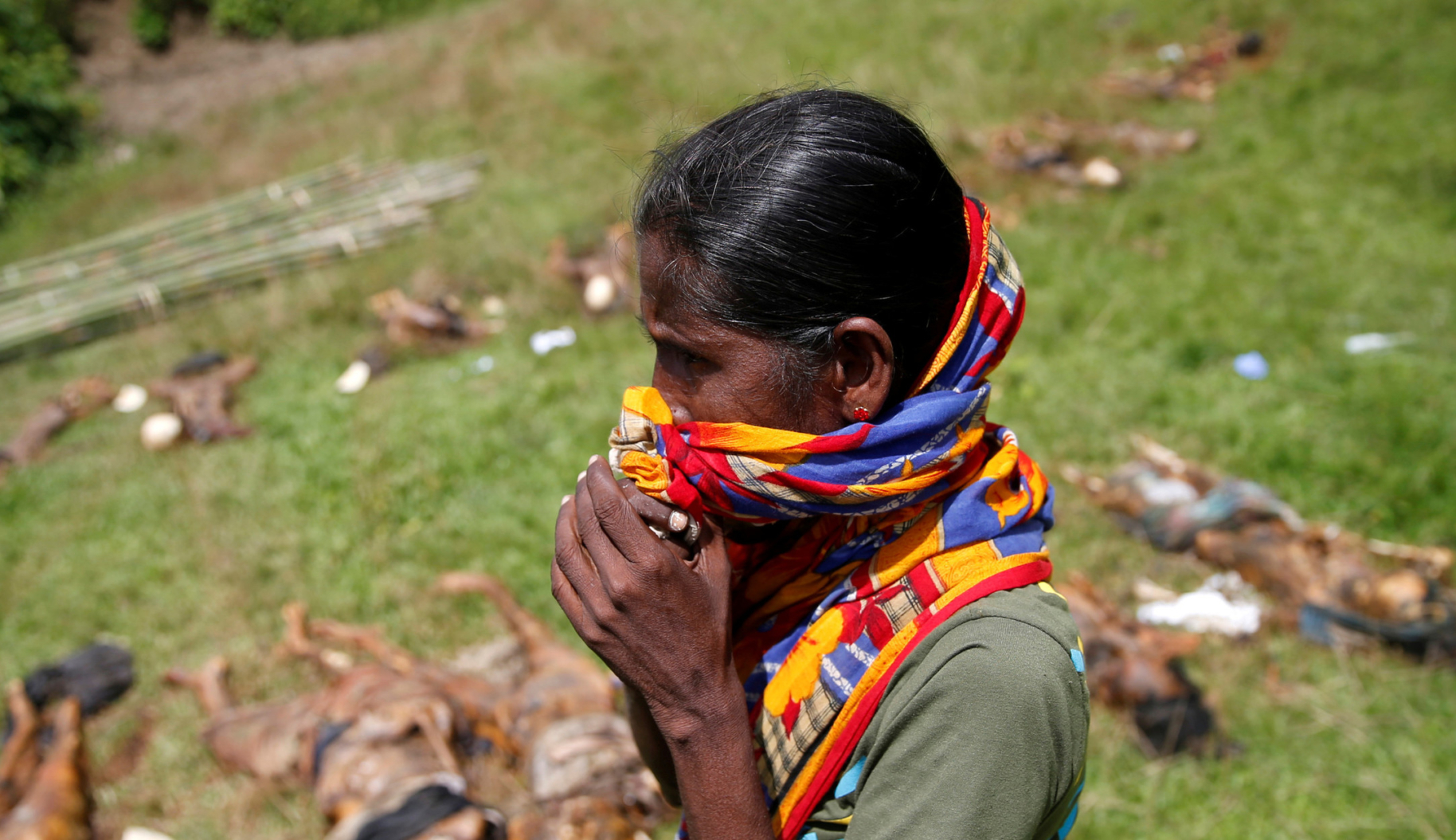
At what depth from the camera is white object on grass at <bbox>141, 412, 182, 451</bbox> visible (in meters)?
6.17

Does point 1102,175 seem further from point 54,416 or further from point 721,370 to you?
point 54,416

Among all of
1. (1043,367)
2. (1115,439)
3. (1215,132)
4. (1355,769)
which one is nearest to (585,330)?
(1043,367)

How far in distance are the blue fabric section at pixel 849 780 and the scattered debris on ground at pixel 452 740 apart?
1.94 m

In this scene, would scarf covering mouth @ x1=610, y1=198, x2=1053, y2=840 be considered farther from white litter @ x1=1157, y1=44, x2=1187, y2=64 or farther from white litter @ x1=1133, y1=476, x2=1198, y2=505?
white litter @ x1=1157, y1=44, x2=1187, y2=64

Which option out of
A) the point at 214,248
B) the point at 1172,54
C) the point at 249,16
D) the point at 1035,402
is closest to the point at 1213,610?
the point at 1035,402

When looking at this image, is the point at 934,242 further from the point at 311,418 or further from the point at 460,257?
the point at 460,257

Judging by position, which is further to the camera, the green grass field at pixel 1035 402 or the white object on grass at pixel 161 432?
the white object on grass at pixel 161 432

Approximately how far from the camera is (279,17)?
15258mm

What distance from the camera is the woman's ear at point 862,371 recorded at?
1.32 m

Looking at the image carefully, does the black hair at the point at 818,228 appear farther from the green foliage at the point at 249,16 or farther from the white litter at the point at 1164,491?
the green foliage at the point at 249,16

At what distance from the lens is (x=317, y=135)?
36.8 feet

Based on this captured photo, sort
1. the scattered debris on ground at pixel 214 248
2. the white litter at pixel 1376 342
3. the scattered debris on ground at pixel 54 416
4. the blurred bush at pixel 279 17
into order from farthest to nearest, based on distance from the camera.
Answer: the blurred bush at pixel 279 17
the scattered debris on ground at pixel 214 248
the scattered debris on ground at pixel 54 416
the white litter at pixel 1376 342

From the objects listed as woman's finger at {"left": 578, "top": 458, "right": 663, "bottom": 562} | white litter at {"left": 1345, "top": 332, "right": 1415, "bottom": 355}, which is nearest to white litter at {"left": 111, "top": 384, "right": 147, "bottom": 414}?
woman's finger at {"left": 578, "top": 458, "right": 663, "bottom": 562}

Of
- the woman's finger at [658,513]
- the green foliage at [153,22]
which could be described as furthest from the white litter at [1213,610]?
the green foliage at [153,22]
